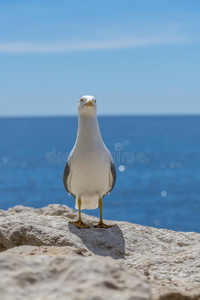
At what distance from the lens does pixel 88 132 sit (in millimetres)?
7082

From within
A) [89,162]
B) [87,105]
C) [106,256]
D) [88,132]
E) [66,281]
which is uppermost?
[87,105]

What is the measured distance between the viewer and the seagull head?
7.03m

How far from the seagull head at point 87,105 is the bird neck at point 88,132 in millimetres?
69

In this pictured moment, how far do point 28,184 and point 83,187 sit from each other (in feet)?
137

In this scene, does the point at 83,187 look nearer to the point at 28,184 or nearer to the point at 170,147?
the point at 28,184

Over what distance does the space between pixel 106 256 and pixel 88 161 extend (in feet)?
6.17

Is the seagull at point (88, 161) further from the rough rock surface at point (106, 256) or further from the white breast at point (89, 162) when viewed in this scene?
the rough rock surface at point (106, 256)

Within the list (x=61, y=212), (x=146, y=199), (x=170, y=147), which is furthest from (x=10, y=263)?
(x=170, y=147)

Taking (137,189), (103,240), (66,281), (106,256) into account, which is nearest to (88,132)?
(103,240)

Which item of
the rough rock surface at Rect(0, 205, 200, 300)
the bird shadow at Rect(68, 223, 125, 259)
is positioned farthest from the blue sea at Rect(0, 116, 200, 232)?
the rough rock surface at Rect(0, 205, 200, 300)

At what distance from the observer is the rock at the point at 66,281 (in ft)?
9.48

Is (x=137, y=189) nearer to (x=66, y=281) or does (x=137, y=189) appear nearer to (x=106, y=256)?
(x=106, y=256)

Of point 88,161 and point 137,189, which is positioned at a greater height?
point 88,161

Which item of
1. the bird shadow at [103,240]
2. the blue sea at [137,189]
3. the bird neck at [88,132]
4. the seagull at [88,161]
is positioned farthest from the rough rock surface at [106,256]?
the blue sea at [137,189]
